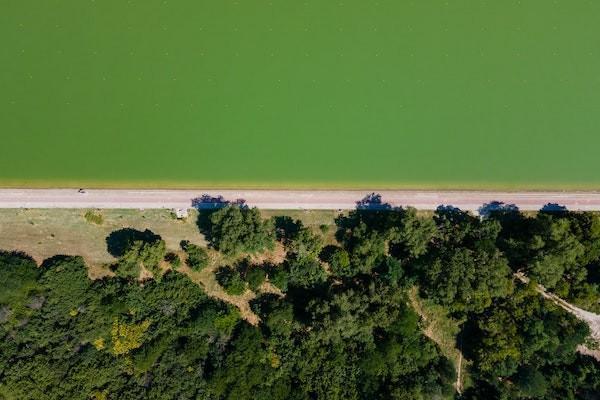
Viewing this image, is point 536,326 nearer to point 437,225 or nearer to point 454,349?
point 454,349

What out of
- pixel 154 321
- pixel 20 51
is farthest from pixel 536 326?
pixel 20 51

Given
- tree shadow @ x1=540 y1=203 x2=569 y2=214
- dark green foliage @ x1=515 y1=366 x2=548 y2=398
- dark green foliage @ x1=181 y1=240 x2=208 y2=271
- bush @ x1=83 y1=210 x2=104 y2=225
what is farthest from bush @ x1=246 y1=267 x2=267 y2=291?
tree shadow @ x1=540 y1=203 x2=569 y2=214

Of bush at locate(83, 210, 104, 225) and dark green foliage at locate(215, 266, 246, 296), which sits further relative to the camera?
bush at locate(83, 210, 104, 225)

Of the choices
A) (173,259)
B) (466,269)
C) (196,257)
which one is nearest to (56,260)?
(173,259)

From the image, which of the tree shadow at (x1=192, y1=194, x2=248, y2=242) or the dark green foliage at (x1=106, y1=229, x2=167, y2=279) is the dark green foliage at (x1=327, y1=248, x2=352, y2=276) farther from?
the dark green foliage at (x1=106, y1=229, x2=167, y2=279)

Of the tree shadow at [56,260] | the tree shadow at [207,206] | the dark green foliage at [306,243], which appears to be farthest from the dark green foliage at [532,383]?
the tree shadow at [56,260]

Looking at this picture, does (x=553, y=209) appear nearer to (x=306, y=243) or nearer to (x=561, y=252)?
(x=561, y=252)
